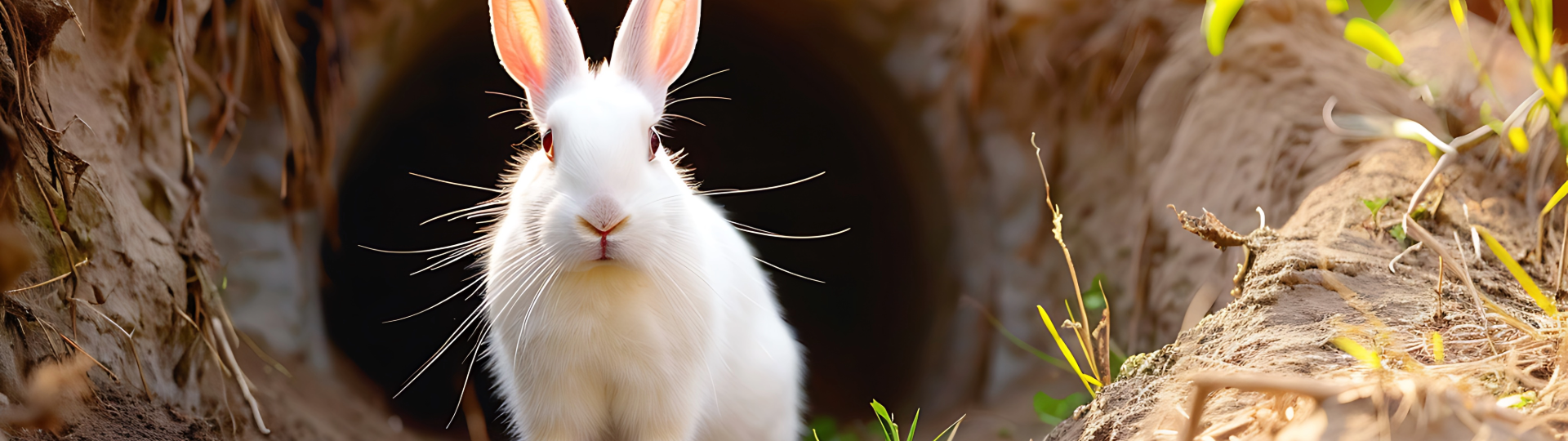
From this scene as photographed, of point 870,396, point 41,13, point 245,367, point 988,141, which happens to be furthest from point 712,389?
point 870,396

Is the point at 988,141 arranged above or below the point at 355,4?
below

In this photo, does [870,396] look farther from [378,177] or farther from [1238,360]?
[1238,360]

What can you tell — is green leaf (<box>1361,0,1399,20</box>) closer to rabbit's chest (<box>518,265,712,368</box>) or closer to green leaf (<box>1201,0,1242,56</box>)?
green leaf (<box>1201,0,1242,56</box>)

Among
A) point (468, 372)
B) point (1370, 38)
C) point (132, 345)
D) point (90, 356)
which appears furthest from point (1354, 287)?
point (132, 345)

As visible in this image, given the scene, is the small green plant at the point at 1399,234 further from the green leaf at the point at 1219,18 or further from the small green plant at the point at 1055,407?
Answer: the green leaf at the point at 1219,18

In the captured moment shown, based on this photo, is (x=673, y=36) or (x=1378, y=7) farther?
(x=673, y=36)

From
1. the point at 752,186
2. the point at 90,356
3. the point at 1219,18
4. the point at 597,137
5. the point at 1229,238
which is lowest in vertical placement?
the point at 752,186

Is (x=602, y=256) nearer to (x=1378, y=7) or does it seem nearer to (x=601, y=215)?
(x=601, y=215)

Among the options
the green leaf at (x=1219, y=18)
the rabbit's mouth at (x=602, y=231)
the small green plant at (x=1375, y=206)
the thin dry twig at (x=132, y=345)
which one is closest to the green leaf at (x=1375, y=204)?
the small green plant at (x=1375, y=206)
